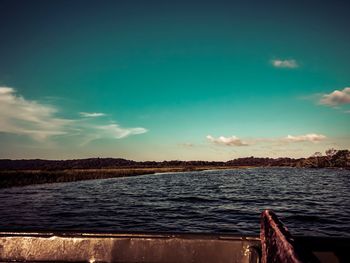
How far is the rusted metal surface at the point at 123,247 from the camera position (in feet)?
12.2

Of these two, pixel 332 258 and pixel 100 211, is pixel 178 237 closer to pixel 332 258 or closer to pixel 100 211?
pixel 332 258

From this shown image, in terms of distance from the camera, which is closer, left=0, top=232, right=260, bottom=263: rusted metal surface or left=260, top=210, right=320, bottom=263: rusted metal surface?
left=260, top=210, right=320, bottom=263: rusted metal surface

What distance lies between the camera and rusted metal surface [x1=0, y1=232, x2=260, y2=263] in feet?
12.2

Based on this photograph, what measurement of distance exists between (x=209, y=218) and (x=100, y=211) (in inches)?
380

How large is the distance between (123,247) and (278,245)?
94.2 inches

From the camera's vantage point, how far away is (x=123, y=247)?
388 centimetres

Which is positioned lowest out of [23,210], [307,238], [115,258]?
[23,210]

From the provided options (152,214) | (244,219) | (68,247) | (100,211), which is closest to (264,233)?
(68,247)

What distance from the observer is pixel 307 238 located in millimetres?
3729

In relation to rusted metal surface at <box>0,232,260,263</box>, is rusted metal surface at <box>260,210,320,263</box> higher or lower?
higher

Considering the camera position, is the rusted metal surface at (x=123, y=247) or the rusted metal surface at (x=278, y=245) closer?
the rusted metal surface at (x=278, y=245)

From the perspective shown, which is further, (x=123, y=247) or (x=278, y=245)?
(x=123, y=247)

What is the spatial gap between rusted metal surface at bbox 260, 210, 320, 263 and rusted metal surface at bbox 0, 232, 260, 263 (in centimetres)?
120

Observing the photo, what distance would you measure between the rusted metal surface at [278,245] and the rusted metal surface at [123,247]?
1.20m
